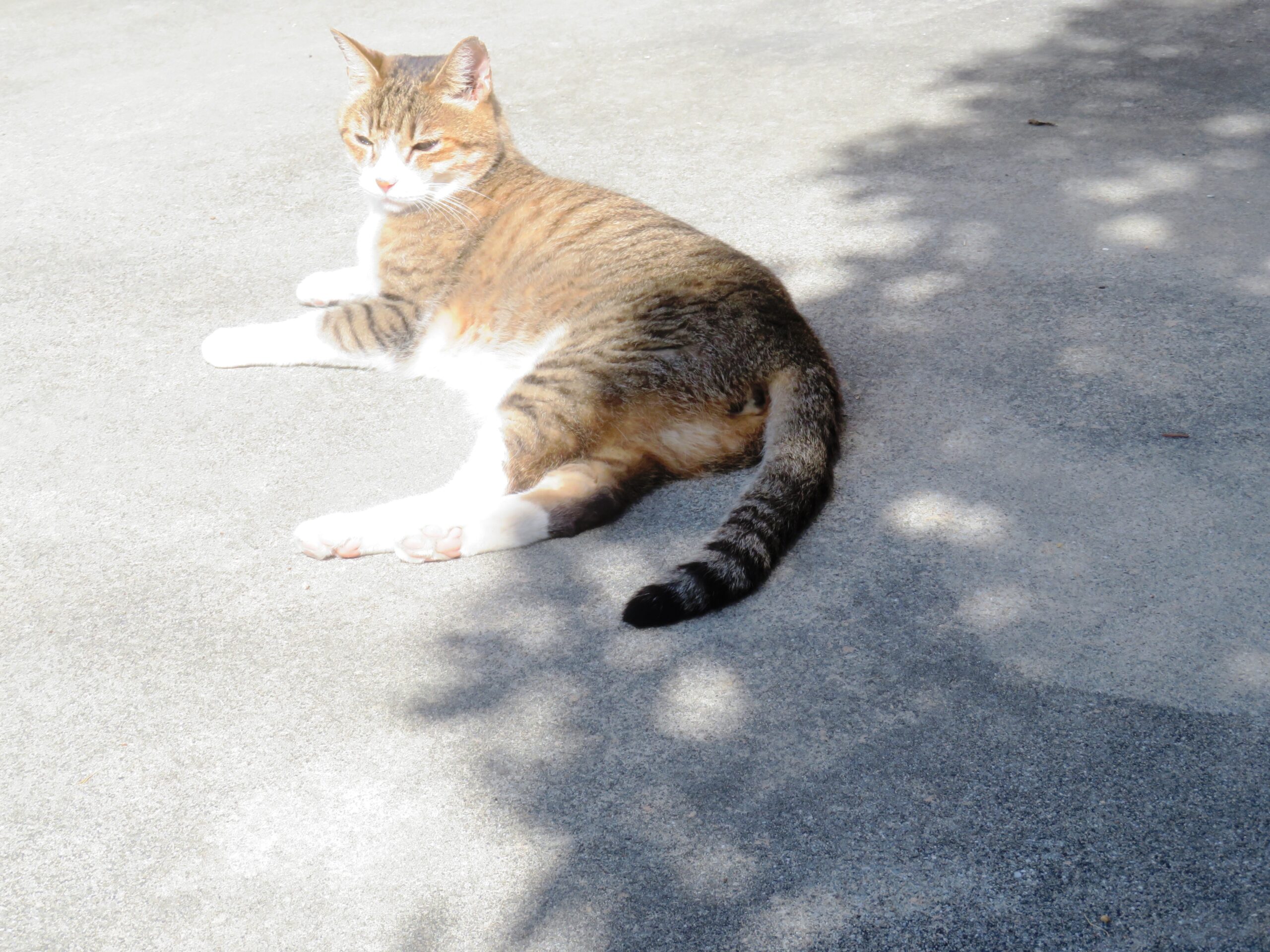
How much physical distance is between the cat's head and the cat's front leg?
39cm

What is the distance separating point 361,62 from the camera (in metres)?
4.01

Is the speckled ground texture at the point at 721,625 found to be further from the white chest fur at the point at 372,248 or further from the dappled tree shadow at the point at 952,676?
the white chest fur at the point at 372,248

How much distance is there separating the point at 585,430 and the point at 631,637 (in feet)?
2.22

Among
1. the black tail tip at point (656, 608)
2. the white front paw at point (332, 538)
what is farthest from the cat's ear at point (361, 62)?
the black tail tip at point (656, 608)

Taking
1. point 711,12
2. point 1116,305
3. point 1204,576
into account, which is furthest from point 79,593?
point 711,12

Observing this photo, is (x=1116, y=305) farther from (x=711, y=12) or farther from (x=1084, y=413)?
(x=711, y=12)

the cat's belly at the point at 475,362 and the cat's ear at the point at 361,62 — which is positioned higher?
the cat's ear at the point at 361,62

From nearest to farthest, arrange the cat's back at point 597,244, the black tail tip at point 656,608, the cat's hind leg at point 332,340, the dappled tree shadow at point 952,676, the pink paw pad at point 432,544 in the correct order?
the dappled tree shadow at point 952,676, the black tail tip at point 656,608, the pink paw pad at point 432,544, the cat's back at point 597,244, the cat's hind leg at point 332,340

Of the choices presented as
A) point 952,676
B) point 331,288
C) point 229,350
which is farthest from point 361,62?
point 952,676

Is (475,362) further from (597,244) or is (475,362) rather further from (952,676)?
(952,676)

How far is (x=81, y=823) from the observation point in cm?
231

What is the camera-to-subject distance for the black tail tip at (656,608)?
8.50ft

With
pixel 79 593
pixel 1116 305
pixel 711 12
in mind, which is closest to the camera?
pixel 79 593

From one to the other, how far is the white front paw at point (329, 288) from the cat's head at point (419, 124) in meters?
0.40
